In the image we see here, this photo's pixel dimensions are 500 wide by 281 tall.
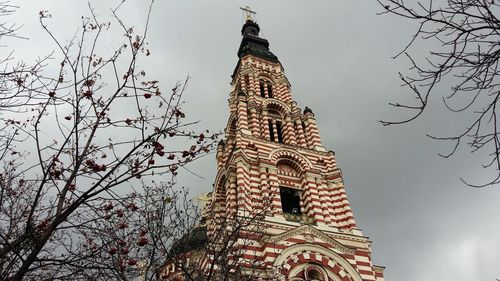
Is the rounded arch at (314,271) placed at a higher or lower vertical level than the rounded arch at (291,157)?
lower

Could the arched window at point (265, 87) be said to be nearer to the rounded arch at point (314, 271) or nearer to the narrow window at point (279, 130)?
the narrow window at point (279, 130)

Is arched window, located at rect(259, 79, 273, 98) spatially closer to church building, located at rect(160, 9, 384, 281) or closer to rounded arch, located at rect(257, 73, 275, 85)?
church building, located at rect(160, 9, 384, 281)

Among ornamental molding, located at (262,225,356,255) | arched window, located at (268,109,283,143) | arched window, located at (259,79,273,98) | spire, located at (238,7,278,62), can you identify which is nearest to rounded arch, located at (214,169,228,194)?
Answer: arched window, located at (268,109,283,143)

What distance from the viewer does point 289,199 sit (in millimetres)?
25922

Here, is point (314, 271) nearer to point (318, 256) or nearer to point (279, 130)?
point (318, 256)

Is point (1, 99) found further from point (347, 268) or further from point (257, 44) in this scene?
point (257, 44)

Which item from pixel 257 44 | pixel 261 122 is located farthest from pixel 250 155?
pixel 257 44

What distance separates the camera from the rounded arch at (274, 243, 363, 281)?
63.7ft

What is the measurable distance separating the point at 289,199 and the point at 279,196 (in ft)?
7.32

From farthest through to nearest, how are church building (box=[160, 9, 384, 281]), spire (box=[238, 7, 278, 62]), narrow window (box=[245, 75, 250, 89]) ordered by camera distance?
1. spire (box=[238, 7, 278, 62])
2. narrow window (box=[245, 75, 250, 89])
3. church building (box=[160, 9, 384, 281])

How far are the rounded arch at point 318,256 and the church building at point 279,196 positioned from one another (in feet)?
0.15

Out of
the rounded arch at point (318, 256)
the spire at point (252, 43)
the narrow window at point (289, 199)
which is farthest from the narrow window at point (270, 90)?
the rounded arch at point (318, 256)

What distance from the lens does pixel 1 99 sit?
6016 millimetres

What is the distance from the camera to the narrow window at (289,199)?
25517 mm
